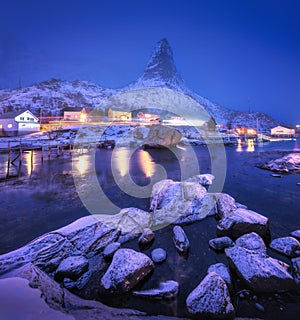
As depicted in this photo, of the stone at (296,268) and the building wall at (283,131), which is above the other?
the building wall at (283,131)

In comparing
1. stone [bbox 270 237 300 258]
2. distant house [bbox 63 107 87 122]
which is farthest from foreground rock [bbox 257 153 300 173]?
distant house [bbox 63 107 87 122]

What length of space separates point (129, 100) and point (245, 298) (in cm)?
11603

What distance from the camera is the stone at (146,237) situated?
6.31m

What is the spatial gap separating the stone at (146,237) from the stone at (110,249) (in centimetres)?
86

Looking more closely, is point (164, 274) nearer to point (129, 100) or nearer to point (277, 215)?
point (277, 215)

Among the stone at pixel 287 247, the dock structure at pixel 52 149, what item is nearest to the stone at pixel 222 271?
the stone at pixel 287 247

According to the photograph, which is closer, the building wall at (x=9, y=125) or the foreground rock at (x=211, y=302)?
the foreground rock at (x=211, y=302)

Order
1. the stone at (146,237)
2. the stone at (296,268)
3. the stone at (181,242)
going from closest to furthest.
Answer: the stone at (296,268) → the stone at (181,242) → the stone at (146,237)

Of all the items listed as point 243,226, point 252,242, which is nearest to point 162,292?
point 252,242

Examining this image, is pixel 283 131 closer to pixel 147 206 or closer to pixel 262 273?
pixel 147 206

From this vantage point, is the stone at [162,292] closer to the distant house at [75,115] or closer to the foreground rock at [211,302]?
the foreground rock at [211,302]

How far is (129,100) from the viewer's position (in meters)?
112

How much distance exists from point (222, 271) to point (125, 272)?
8.18 ft

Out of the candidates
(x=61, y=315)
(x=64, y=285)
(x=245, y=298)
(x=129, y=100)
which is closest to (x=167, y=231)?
(x=245, y=298)
